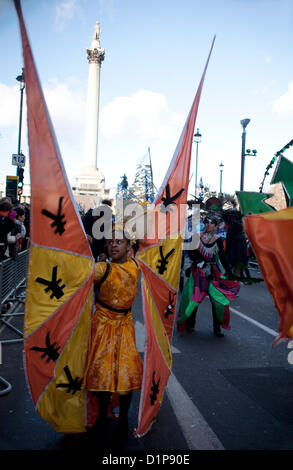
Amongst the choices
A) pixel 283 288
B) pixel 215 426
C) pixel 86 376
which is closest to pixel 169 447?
pixel 215 426

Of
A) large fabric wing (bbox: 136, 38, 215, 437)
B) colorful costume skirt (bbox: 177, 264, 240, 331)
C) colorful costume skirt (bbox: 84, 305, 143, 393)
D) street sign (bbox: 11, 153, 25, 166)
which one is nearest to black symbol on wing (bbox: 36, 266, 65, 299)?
colorful costume skirt (bbox: 84, 305, 143, 393)

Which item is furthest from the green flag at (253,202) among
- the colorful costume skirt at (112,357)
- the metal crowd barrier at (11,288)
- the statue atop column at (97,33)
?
the statue atop column at (97,33)

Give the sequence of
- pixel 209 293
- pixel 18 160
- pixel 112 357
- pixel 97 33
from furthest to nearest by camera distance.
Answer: pixel 97 33 < pixel 18 160 < pixel 209 293 < pixel 112 357

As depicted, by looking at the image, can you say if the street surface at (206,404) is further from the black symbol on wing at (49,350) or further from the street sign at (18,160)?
the street sign at (18,160)

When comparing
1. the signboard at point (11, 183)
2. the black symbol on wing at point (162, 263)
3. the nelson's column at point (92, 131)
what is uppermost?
the nelson's column at point (92, 131)

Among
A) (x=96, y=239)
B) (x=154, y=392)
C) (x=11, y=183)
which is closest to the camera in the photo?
(x=154, y=392)

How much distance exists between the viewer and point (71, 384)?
3100 mm

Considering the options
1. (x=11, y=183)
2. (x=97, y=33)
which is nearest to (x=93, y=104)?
(x=97, y=33)

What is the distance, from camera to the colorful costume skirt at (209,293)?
650 centimetres

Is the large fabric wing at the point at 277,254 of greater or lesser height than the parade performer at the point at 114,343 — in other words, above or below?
above

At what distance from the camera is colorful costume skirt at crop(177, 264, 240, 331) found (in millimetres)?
6500

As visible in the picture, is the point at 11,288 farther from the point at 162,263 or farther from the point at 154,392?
the point at 154,392

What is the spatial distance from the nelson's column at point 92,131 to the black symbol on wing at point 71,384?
45.7 m

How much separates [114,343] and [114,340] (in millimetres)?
23
